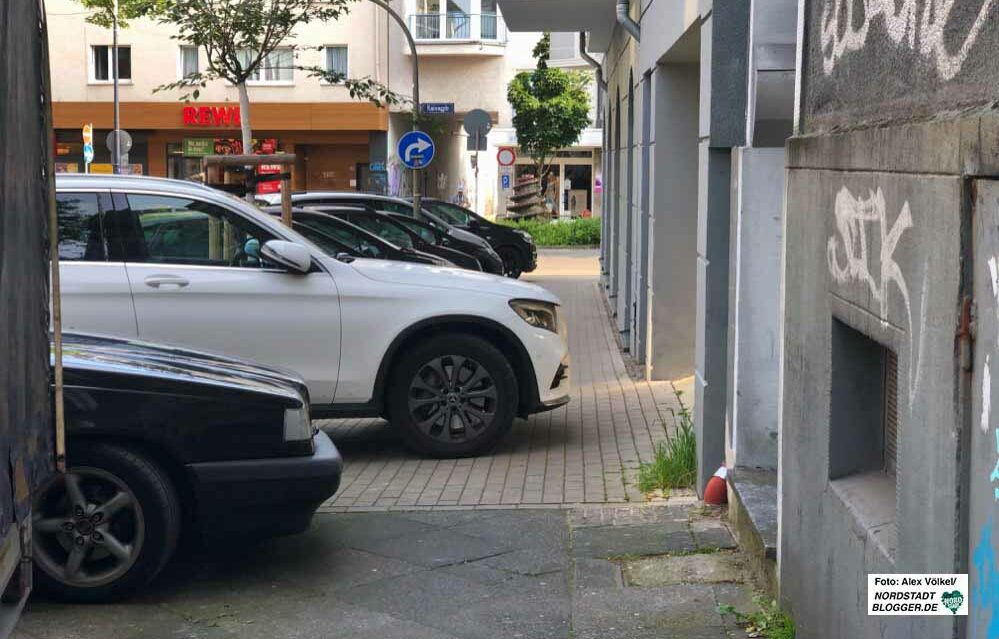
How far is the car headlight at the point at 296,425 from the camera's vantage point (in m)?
6.11

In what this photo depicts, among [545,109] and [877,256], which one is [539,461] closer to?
[877,256]

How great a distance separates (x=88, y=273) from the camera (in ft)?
28.8

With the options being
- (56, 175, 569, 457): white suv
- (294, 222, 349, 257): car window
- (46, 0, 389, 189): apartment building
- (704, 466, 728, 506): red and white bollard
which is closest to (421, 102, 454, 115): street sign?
(46, 0, 389, 189): apartment building

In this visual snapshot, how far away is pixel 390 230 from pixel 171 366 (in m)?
12.0

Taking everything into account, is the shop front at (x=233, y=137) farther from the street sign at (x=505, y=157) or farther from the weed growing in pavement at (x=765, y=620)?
the weed growing in pavement at (x=765, y=620)

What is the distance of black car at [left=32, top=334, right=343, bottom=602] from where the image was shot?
574 cm

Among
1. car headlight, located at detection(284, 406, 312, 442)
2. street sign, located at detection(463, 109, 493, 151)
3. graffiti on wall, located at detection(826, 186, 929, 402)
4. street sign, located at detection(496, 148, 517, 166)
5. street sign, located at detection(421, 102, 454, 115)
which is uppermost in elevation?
street sign, located at detection(421, 102, 454, 115)

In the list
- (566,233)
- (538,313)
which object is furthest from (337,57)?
(538,313)

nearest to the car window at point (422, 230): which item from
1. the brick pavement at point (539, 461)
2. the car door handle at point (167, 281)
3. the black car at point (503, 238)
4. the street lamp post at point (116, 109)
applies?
the brick pavement at point (539, 461)

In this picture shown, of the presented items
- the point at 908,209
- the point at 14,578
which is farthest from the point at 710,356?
the point at 14,578

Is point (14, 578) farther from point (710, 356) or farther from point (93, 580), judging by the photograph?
point (710, 356)

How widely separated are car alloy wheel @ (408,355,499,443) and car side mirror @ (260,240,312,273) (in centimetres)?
103

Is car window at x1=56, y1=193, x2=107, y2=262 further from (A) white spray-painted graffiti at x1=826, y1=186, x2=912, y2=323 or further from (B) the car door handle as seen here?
(A) white spray-painted graffiti at x1=826, y1=186, x2=912, y2=323

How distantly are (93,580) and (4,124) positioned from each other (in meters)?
2.84
